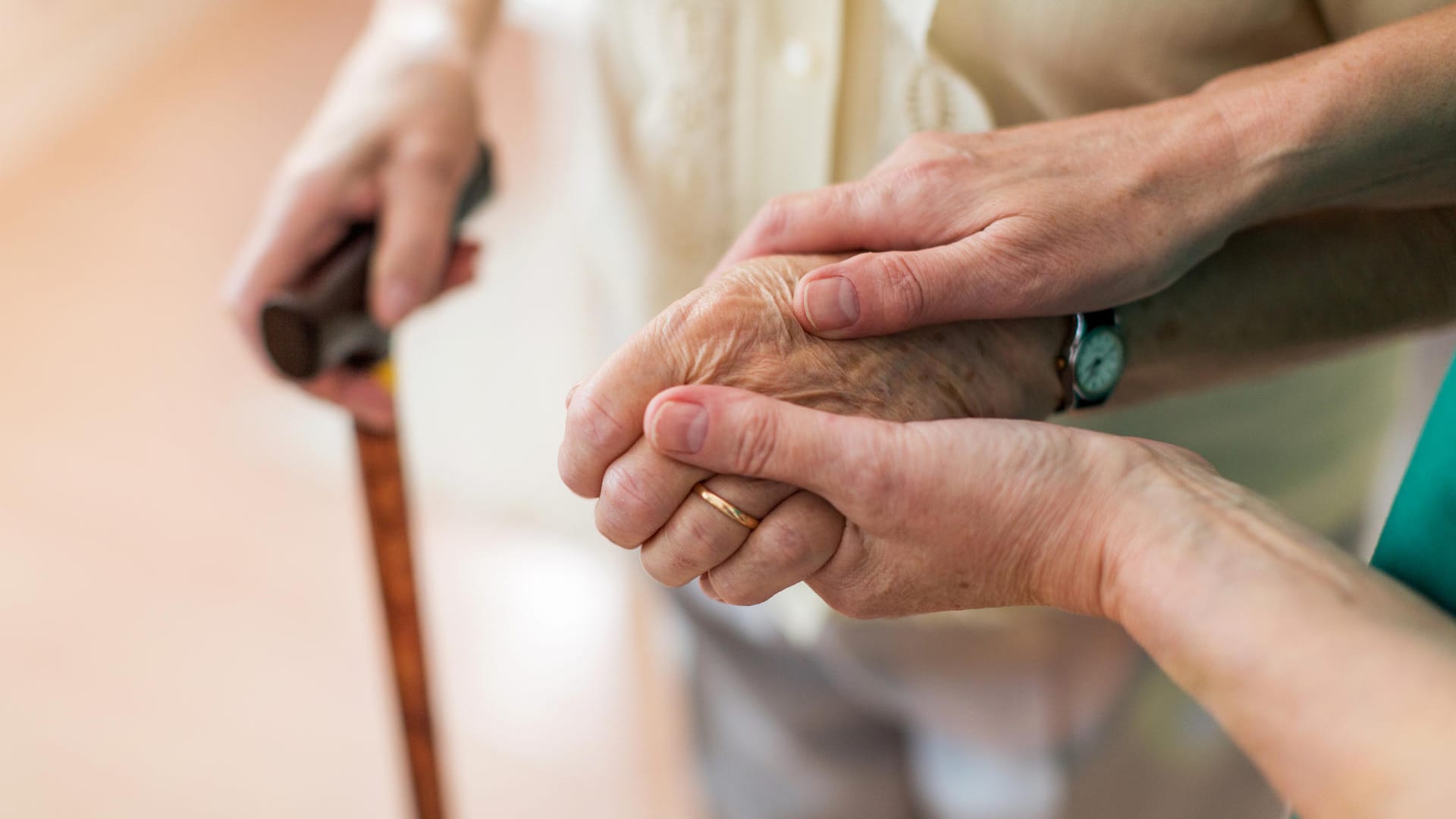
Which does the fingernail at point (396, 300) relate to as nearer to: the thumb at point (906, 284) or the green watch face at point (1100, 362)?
the thumb at point (906, 284)

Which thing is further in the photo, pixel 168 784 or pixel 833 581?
pixel 168 784

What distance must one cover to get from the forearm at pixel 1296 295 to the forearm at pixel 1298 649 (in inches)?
6.8

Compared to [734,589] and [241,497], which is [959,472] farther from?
[241,497]

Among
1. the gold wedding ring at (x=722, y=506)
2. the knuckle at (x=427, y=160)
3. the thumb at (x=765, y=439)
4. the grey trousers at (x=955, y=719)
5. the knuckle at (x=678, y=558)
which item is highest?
the knuckle at (x=427, y=160)

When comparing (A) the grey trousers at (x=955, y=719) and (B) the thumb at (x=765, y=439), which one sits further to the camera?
(A) the grey trousers at (x=955, y=719)

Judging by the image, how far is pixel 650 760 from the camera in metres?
1.51

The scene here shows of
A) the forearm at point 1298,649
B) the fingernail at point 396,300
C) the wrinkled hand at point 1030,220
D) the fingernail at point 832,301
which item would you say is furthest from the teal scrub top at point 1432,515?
the fingernail at point 396,300

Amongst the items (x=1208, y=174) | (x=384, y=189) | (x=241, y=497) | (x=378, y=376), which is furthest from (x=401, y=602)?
(x=241, y=497)

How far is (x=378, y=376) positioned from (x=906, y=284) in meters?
0.53

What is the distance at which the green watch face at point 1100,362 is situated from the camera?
0.61 metres

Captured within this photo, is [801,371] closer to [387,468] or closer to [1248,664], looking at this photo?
[1248,664]

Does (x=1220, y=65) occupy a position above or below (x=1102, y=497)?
above

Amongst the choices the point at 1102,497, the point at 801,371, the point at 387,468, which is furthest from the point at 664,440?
the point at 387,468

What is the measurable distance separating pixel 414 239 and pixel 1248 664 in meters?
0.64
